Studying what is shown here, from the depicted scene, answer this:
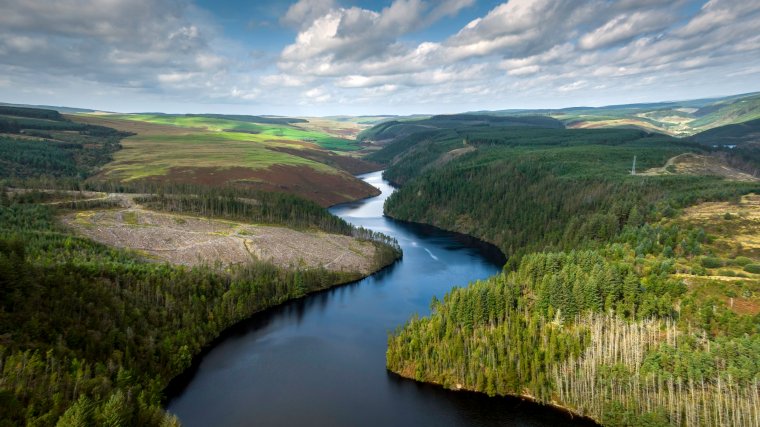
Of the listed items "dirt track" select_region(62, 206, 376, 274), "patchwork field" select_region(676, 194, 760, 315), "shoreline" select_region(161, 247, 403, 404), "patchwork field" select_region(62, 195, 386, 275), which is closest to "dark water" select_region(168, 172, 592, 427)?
"shoreline" select_region(161, 247, 403, 404)

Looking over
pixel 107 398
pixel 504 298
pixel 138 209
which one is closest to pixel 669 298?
pixel 504 298

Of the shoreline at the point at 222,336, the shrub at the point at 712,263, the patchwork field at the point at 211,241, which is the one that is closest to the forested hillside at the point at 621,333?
the shrub at the point at 712,263

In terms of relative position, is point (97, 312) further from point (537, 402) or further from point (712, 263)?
point (712, 263)

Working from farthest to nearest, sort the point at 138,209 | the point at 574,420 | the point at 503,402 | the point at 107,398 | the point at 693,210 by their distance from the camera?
the point at 138,209 < the point at 693,210 < the point at 503,402 < the point at 574,420 < the point at 107,398

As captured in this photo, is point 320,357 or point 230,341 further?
point 230,341

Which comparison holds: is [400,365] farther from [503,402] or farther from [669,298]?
[669,298]

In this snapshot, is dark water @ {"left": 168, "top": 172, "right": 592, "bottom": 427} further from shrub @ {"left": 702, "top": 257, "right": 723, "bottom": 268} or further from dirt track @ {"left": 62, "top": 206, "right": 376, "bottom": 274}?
shrub @ {"left": 702, "top": 257, "right": 723, "bottom": 268}
